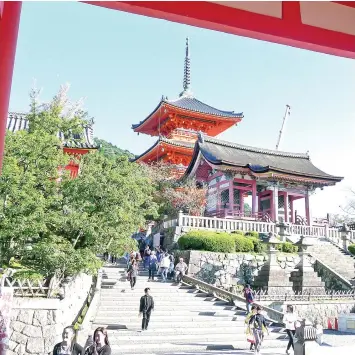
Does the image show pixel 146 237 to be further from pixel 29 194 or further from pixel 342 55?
pixel 342 55

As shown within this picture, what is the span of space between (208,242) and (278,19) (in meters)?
17.9

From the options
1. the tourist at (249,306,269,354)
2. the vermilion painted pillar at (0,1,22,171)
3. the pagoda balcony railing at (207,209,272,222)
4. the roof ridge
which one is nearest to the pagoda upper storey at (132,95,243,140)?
the roof ridge

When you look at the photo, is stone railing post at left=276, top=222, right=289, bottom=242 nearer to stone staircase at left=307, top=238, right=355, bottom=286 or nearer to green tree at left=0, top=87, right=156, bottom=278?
stone staircase at left=307, top=238, right=355, bottom=286

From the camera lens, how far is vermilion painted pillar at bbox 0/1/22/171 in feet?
8.33

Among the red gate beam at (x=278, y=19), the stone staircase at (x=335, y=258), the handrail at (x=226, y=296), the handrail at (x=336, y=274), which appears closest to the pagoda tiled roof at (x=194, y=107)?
the stone staircase at (x=335, y=258)

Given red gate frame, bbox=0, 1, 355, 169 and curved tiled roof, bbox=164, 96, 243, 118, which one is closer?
red gate frame, bbox=0, 1, 355, 169

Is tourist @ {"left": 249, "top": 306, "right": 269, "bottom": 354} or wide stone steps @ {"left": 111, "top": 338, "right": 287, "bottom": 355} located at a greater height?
tourist @ {"left": 249, "top": 306, "right": 269, "bottom": 354}

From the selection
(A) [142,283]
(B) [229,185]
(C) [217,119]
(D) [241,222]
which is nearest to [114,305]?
(A) [142,283]

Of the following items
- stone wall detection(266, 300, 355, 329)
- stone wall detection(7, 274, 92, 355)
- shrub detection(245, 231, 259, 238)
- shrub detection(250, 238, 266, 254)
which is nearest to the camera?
stone wall detection(7, 274, 92, 355)

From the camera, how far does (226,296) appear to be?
1614cm

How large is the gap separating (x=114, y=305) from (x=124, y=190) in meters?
4.42

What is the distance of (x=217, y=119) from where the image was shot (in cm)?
3684

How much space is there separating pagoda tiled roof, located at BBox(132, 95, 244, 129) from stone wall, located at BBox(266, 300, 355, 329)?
22.0 meters

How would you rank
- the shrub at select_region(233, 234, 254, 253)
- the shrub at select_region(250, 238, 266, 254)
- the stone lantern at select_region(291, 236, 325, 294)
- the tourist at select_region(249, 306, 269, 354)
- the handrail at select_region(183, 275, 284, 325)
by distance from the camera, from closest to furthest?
the tourist at select_region(249, 306, 269, 354) → the handrail at select_region(183, 275, 284, 325) → the stone lantern at select_region(291, 236, 325, 294) → the shrub at select_region(233, 234, 254, 253) → the shrub at select_region(250, 238, 266, 254)
